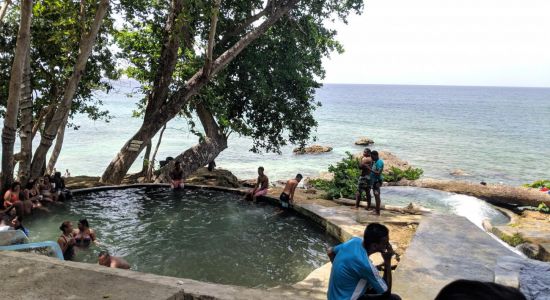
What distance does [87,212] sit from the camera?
13172 millimetres

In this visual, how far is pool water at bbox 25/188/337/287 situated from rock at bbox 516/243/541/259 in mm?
4270

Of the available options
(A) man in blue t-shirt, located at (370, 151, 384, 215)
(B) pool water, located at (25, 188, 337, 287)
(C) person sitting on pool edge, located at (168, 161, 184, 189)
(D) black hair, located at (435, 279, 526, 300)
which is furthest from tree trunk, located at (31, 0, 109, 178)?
(D) black hair, located at (435, 279, 526, 300)

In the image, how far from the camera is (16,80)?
11.5 m

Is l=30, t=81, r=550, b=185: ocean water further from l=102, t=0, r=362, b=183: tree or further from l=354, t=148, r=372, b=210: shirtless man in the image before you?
l=354, t=148, r=372, b=210: shirtless man

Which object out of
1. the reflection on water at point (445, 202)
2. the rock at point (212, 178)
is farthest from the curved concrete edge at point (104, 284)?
the rock at point (212, 178)

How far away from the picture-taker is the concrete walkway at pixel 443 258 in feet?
22.9

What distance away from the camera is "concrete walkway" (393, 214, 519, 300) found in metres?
6.99

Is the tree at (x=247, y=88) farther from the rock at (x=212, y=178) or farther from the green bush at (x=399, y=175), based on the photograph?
the green bush at (x=399, y=175)

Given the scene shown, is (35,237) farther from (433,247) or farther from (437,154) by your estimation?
(437,154)

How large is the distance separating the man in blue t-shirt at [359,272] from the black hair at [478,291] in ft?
11.9

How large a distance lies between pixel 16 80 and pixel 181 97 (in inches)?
233

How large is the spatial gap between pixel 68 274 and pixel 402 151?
45.7m

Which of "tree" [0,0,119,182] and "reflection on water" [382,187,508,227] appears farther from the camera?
"reflection on water" [382,187,508,227]

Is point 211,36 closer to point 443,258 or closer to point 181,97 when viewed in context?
point 181,97
